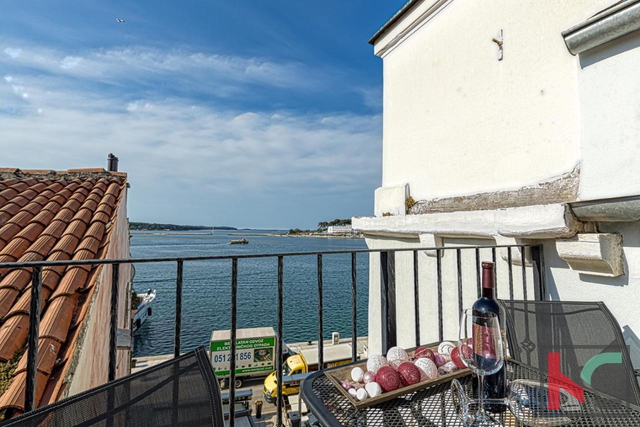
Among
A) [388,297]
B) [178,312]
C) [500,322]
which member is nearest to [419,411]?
[500,322]

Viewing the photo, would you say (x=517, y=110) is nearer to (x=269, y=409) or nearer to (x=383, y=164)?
(x=383, y=164)

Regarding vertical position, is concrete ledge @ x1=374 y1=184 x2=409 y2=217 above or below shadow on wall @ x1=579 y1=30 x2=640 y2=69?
below

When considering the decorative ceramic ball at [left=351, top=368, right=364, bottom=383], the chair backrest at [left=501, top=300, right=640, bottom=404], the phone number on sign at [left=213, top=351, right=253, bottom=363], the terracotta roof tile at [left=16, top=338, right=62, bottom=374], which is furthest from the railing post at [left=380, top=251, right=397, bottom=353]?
the phone number on sign at [left=213, top=351, right=253, bottom=363]

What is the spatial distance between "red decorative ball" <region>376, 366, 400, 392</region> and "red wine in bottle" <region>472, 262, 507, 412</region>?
27 centimetres

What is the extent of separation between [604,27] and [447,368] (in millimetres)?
2028

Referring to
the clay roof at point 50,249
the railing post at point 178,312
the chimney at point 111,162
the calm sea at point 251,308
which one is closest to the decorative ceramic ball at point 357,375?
the railing post at point 178,312

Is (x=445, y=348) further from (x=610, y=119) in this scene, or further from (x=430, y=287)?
(x=430, y=287)

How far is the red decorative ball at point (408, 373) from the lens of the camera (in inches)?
43.5

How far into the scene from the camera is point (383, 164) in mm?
4418

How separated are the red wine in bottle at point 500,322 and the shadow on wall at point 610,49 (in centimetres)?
168

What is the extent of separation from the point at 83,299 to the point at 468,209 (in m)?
3.19

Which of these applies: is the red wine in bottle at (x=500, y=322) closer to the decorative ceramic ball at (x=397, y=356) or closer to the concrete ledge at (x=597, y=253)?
the decorative ceramic ball at (x=397, y=356)

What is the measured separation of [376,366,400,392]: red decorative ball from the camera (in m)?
1.07

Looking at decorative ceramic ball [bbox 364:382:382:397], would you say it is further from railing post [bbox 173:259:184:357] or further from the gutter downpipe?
the gutter downpipe
